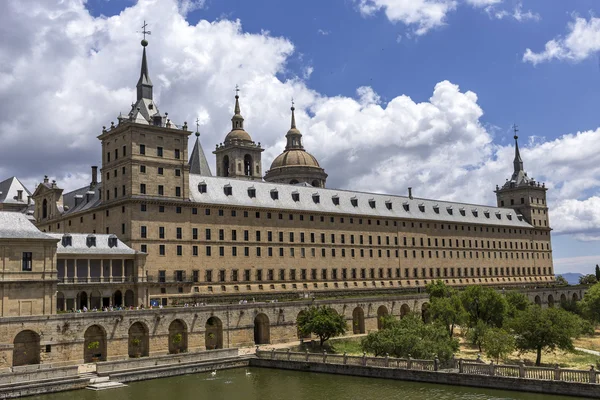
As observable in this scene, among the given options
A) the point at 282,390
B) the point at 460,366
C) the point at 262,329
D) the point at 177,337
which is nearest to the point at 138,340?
the point at 177,337

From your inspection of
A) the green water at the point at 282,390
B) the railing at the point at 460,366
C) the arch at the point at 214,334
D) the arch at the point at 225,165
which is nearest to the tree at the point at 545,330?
the railing at the point at 460,366

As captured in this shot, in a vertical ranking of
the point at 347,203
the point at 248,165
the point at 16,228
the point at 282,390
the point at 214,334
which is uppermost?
the point at 248,165

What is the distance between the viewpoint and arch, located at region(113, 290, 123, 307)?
67600mm

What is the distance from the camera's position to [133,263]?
6969 centimetres

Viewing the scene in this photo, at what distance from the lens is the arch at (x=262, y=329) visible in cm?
6942

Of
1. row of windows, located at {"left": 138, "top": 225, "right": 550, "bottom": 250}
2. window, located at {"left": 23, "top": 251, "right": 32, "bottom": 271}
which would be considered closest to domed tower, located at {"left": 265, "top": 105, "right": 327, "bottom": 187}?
row of windows, located at {"left": 138, "top": 225, "right": 550, "bottom": 250}

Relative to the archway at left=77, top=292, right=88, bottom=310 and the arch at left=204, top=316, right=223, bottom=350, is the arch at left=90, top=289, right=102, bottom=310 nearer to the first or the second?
the archway at left=77, top=292, right=88, bottom=310

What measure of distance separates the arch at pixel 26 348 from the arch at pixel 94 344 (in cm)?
404

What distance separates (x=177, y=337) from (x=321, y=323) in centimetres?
1455

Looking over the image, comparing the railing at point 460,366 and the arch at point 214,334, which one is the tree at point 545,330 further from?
the arch at point 214,334

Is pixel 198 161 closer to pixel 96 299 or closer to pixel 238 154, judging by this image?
pixel 238 154

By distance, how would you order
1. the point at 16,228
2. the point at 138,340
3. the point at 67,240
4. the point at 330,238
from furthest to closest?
the point at 330,238 → the point at 67,240 → the point at 138,340 → the point at 16,228

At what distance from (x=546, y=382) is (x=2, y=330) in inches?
1612

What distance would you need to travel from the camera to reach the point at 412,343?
56.2 m
